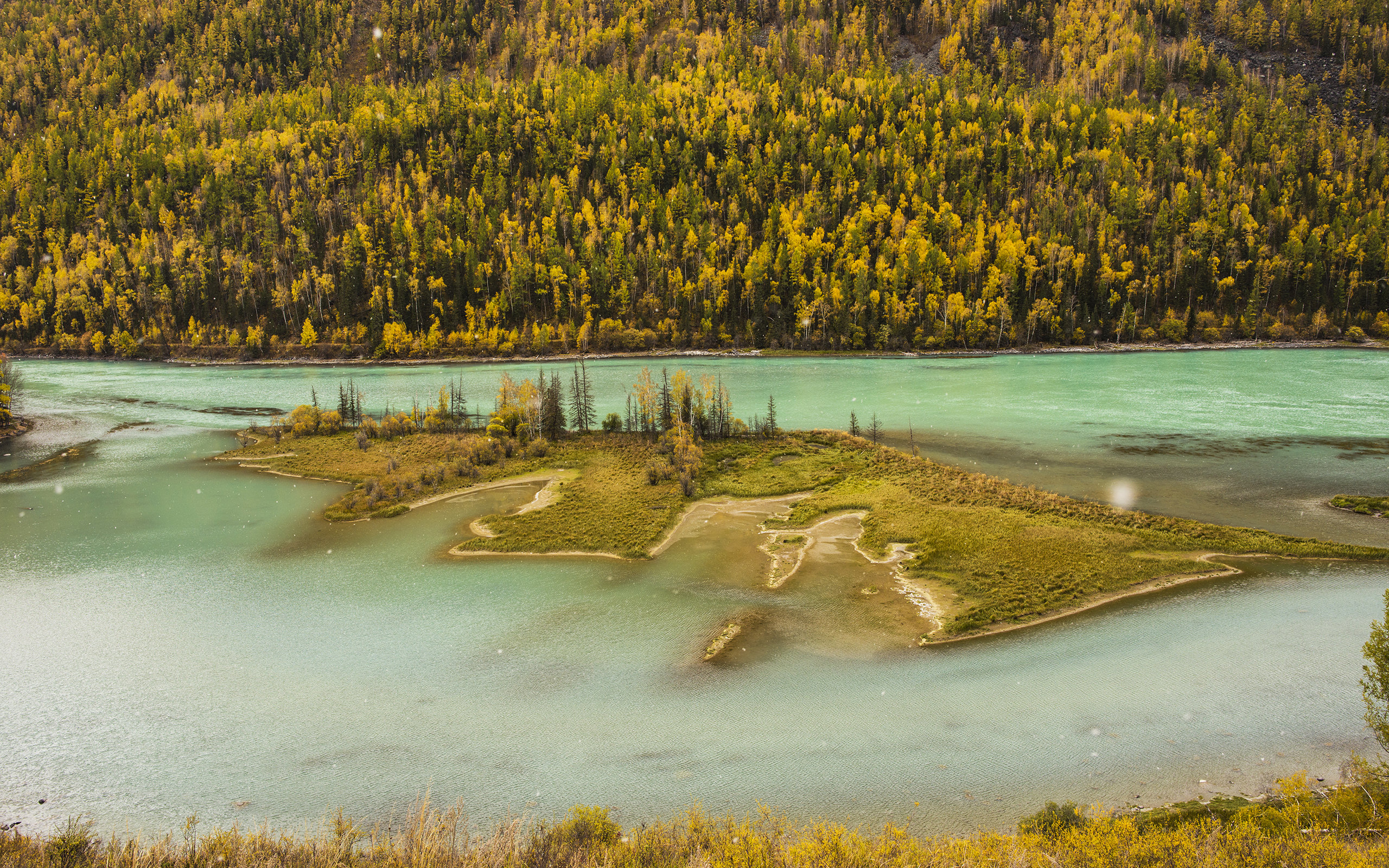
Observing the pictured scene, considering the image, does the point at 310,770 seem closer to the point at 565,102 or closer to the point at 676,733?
the point at 676,733

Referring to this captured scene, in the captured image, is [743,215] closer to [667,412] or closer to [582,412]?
[582,412]

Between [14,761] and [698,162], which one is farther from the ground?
[698,162]

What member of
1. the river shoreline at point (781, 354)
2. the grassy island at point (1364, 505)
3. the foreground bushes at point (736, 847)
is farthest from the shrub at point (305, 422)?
the grassy island at point (1364, 505)

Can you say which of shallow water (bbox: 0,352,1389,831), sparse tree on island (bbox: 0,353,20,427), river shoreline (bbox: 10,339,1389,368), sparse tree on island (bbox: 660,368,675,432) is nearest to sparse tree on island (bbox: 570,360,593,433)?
sparse tree on island (bbox: 660,368,675,432)

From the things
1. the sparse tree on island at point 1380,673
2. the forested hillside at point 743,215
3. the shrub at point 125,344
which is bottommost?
the sparse tree on island at point 1380,673

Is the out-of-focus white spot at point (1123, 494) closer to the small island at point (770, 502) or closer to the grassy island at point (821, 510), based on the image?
the grassy island at point (821, 510)

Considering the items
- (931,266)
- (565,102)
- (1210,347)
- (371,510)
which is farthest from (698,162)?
(371,510)

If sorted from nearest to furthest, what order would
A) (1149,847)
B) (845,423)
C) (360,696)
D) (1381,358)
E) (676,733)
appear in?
(1149,847)
(676,733)
(360,696)
(845,423)
(1381,358)

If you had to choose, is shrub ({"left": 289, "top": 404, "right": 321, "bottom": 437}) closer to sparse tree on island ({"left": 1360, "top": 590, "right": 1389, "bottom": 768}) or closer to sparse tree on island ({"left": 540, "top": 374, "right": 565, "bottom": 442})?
sparse tree on island ({"left": 540, "top": 374, "right": 565, "bottom": 442})
